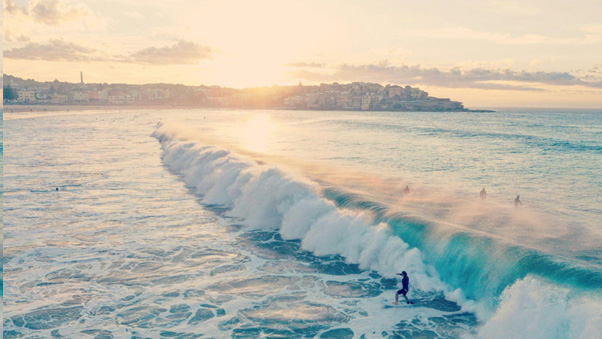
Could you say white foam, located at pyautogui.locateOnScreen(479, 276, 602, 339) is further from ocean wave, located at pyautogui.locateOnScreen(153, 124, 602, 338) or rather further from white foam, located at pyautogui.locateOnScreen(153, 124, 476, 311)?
white foam, located at pyautogui.locateOnScreen(153, 124, 476, 311)

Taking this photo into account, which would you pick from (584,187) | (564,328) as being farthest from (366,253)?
(584,187)

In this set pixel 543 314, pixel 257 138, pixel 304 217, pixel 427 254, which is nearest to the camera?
pixel 543 314

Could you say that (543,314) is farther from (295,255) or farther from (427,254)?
(295,255)

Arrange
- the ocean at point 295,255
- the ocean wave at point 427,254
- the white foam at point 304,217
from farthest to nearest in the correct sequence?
the white foam at point 304,217
the ocean at point 295,255
the ocean wave at point 427,254

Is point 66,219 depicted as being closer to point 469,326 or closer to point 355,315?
point 355,315

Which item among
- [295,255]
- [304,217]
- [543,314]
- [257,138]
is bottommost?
[295,255]

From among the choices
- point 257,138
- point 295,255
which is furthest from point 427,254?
point 257,138

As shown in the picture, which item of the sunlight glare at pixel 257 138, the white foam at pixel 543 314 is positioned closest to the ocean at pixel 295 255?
the white foam at pixel 543 314

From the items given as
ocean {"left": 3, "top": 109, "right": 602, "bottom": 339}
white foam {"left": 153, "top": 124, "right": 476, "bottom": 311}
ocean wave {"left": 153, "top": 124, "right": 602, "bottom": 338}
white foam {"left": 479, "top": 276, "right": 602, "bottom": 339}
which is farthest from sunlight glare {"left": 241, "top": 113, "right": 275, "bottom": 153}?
white foam {"left": 479, "top": 276, "right": 602, "bottom": 339}

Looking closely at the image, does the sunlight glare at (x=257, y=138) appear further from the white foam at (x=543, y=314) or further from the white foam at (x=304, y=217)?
the white foam at (x=543, y=314)
